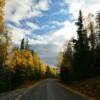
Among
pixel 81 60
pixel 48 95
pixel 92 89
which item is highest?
pixel 81 60

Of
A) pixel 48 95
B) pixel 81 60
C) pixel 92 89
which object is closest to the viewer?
pixel 48 95

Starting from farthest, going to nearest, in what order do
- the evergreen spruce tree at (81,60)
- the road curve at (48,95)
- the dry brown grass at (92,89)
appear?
the evergreen spruce tree at (81,60) < the dry brown grass at (92,89) < the road curve at (48,95)

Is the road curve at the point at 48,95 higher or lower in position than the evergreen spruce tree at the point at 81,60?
lower

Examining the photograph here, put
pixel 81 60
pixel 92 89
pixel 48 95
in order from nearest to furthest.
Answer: pixel 48 95 → pixel 92 89 → pixel 81 60

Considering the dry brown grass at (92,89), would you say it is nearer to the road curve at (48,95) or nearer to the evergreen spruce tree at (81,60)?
the road curve at (48,95)

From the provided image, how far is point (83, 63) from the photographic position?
57.8m

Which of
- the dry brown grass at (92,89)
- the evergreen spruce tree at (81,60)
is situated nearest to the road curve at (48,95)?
the dry brown grass at (92,89)

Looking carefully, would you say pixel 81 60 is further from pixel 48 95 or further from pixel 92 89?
pixel 48 95

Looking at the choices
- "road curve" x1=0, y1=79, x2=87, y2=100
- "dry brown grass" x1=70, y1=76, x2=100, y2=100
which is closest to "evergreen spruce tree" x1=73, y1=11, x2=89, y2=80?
"dry brown grass" x1=70, y1=76, x2=100, y2=100

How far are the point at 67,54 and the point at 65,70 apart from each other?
20.4 m

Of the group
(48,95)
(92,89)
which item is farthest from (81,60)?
(48,95)

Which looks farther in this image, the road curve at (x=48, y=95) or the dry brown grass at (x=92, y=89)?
the dry brown grass at (x=92, y=89)

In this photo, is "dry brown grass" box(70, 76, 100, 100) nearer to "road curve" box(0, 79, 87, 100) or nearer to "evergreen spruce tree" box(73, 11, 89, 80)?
"road curve" box(0, 79, 87, 100)

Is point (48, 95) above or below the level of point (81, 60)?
below
